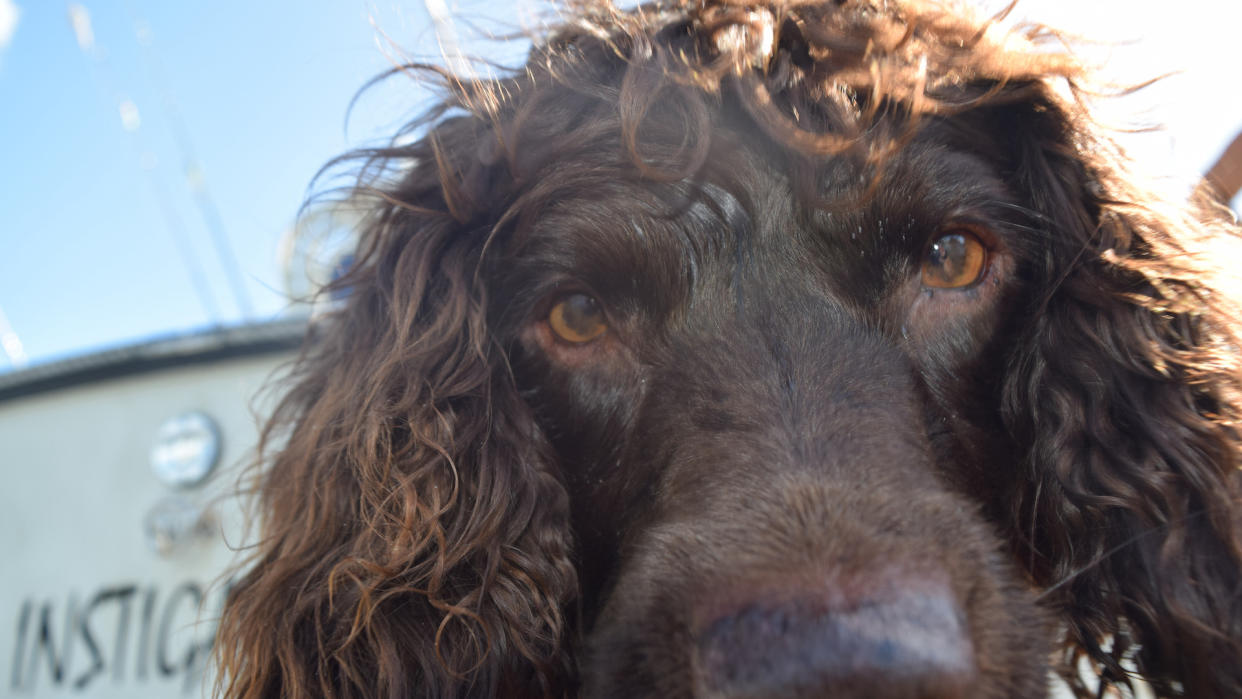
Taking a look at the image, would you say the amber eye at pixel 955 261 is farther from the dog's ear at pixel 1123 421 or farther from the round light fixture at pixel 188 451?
the round light fixture at pixel 188 451

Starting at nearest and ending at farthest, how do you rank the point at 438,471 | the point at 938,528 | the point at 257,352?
the point at 938,528, the point at 438,471, the point at 257,352

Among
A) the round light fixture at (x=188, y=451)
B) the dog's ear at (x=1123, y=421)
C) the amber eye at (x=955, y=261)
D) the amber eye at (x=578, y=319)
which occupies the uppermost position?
the round light fixture at (x=188, y=451)

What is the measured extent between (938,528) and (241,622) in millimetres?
1582

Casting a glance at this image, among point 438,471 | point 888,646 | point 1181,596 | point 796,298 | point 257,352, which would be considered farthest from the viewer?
point 257,352

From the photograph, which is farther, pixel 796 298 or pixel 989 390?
pixel 989 390

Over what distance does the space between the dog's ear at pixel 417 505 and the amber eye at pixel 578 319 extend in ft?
0.59

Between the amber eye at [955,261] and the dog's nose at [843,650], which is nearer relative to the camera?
the dog's nose at [843,650]

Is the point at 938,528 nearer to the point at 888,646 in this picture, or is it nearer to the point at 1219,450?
the point at 888,646

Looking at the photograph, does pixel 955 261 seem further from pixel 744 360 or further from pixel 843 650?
pixel 843 650

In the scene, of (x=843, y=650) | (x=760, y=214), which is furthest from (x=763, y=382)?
(x=843, y=650)

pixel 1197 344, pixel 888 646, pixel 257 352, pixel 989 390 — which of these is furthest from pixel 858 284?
pixel 257 352

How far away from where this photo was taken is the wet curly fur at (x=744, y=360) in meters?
1.68

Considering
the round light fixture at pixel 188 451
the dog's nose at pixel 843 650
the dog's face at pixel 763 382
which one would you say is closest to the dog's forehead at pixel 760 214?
the dog's face at pixel 763 382

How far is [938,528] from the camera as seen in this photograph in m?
1.34
